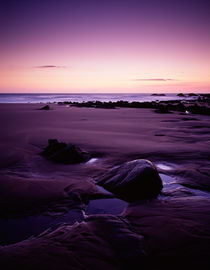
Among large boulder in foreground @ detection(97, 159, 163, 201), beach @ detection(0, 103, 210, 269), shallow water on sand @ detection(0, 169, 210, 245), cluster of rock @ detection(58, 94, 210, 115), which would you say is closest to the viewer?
beach @ detection(0, 103, 210, 269)

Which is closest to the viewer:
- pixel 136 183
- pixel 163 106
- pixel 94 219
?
pixel 94 219

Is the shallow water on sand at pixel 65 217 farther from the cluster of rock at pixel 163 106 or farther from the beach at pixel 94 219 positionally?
the cluster of rock at pixel 163 106

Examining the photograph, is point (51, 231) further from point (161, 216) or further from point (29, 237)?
point (161, 216)

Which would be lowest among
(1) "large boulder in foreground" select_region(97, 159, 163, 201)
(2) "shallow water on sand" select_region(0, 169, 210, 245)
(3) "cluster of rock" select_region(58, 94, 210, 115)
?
(2) "shallow water on sand" select_region(0, 169, 210, 245)

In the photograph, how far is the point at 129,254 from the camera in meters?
1.73

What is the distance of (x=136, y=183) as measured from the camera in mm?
2799

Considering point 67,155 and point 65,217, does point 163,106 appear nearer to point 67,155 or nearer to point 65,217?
point 67,155

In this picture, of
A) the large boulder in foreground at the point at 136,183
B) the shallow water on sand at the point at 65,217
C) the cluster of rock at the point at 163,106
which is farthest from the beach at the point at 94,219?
the cluster of rock at the point at 163,106

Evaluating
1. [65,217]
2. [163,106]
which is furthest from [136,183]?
[163,106]

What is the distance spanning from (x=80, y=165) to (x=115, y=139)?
2.21 m

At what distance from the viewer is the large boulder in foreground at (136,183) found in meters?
2.78

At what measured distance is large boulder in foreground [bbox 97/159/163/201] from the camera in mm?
2779

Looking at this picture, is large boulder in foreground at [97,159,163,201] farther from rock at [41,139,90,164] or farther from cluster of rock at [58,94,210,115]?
cluster of rock at [58,94,210,115]

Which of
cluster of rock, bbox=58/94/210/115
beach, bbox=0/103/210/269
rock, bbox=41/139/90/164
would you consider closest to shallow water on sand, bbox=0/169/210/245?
beach, bbox=0/103/210/269
